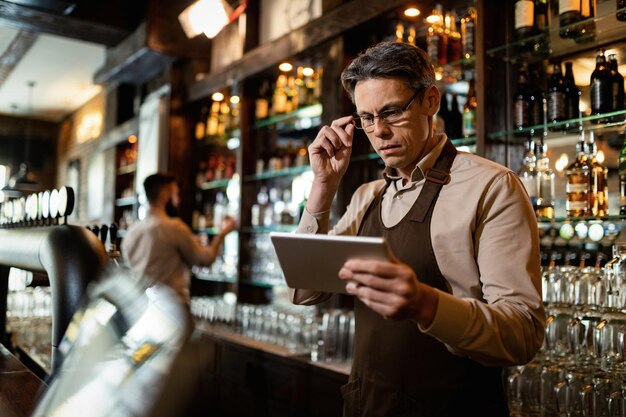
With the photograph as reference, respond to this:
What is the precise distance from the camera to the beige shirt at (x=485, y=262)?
115 cm

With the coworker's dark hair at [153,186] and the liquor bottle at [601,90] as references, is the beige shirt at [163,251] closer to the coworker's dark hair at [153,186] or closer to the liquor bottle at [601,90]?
the coworker's dark hair at [153,186]

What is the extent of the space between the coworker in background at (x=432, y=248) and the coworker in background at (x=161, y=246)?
2.48 m

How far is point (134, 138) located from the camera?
6637mm

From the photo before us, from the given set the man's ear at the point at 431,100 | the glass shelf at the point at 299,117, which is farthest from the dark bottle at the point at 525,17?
the glass shelf at the point at 299,117

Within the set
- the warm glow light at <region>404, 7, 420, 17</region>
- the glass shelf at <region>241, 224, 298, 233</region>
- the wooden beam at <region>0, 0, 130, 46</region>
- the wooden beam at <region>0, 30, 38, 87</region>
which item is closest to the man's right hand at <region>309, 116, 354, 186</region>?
the warm glow light at <region>404, 7, 420, 17</region>

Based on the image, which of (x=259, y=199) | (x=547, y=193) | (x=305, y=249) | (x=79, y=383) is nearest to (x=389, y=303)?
(x=305, y=249)

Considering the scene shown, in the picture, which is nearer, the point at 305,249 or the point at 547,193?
the point at 305,249

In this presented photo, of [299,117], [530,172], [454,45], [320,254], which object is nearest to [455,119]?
[454,45]

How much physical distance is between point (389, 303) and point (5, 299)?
206 centimetres

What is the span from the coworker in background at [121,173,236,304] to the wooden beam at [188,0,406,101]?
1059 mm

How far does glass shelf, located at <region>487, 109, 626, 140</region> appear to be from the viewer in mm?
2401

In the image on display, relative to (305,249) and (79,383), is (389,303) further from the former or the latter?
(79,383)

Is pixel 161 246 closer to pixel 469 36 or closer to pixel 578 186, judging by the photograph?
pixel 469 36

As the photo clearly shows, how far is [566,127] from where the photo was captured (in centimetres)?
257
